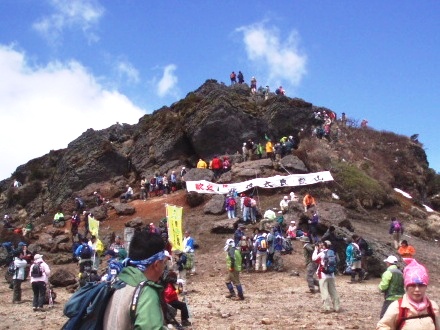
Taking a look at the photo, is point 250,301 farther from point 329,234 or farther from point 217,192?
point 217,192

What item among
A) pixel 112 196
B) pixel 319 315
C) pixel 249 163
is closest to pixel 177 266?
pixel 319 315

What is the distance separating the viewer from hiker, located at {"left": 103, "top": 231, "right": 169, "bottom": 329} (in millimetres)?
3223

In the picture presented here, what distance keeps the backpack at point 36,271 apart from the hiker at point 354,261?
35.3ft

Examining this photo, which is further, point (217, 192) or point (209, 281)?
point (217, 192)

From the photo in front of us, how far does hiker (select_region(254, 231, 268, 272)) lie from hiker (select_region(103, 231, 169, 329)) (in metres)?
16.7

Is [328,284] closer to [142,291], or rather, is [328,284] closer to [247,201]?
[142,291]

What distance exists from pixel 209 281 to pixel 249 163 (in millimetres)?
16811

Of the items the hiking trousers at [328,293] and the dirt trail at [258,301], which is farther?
the hiking trousers at [328,293]

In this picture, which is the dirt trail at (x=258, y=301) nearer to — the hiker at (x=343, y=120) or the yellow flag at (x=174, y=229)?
the yellow flag at (x=174, y=229)

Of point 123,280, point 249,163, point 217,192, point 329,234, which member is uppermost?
point 249,163

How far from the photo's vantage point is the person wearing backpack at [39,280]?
47.2 feet

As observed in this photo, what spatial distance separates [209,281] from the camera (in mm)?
18922

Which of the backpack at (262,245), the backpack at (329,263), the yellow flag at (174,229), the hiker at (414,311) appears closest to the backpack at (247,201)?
the backpack at (262,245)

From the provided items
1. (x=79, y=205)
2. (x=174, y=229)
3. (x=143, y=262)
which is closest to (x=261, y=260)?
(x=174, y=229)
